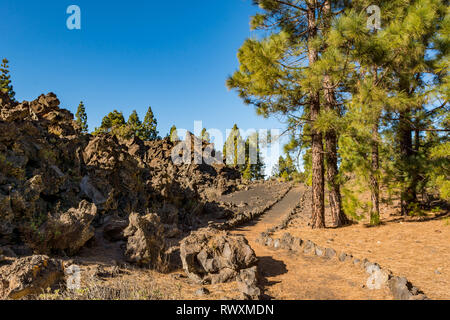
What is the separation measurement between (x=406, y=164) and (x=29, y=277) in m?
10.1

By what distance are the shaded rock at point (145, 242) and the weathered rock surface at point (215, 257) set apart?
0.72m

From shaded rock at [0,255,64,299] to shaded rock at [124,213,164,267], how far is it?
5.00 ft

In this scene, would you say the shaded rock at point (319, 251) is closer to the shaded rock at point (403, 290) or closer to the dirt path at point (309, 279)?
the dirt path at point (309, 279)

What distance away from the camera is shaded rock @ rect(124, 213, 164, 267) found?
5.23 meters

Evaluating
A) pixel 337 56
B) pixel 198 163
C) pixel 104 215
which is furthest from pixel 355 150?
pixel 198 163

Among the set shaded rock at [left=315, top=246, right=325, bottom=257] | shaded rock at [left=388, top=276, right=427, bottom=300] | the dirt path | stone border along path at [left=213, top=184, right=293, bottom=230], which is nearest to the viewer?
shaded rock at [left=388, top=276, right=427, bottom=300]

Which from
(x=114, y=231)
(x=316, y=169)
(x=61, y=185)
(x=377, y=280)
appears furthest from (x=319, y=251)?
(x=61, y=185)

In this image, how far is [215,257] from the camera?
4.94 m

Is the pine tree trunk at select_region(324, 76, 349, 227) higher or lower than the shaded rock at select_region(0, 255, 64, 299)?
higher

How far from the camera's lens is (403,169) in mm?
8836

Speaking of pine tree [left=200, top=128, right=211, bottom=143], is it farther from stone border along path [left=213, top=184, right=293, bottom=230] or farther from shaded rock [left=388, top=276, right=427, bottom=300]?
shaded rock [left=388, top=276, right=427, bottom=300]

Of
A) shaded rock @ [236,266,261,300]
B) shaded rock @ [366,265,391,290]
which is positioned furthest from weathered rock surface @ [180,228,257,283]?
shaded rock @ [366,265,391,290]
